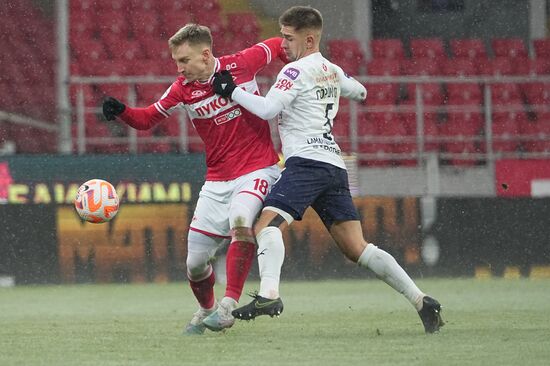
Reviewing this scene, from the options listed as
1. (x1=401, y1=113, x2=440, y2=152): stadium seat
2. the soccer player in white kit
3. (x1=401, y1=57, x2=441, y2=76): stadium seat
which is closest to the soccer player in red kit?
the soccer player in white kit

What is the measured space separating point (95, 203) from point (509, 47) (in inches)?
459

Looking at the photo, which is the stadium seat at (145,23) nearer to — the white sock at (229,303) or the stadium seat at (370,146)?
the stadium seat at (370,146)

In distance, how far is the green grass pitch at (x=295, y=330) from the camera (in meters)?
5.87

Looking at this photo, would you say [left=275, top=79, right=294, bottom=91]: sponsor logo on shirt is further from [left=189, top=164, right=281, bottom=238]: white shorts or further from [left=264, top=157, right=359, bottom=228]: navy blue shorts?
[left=189, top=164, right=281, bottom=238]: white shorts

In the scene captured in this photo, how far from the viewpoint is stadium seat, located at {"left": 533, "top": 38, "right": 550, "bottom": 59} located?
1756 centimetres

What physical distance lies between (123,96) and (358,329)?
30.7 ft

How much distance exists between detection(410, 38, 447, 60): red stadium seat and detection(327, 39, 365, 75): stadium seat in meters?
0.80

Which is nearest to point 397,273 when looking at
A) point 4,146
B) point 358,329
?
point 358,329

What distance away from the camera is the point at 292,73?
6.99 metres

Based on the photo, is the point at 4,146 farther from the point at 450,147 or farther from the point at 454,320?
the point at 454,320

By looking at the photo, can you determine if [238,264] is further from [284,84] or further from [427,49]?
[427,49]

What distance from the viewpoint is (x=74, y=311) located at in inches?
365

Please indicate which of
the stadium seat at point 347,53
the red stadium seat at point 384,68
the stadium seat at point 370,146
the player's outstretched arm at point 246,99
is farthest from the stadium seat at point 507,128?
the player's outstretched arm at point 246,99

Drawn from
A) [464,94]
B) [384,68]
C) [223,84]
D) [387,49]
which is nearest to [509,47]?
[464,94]
